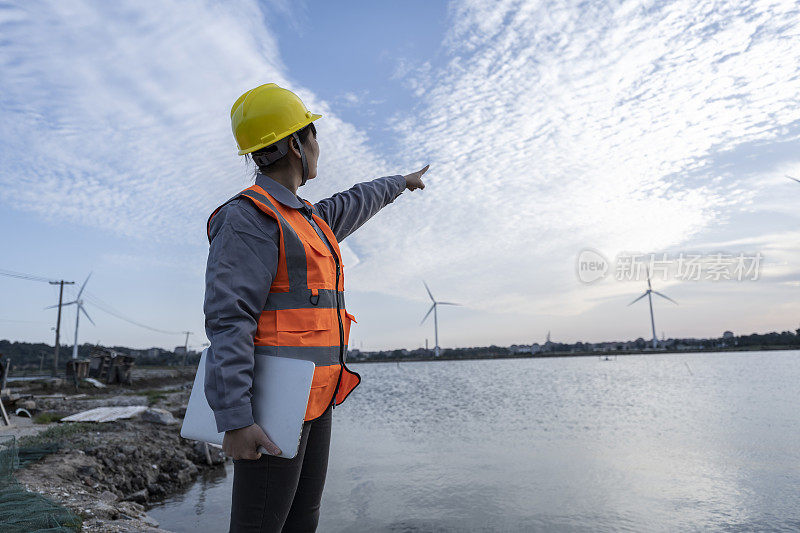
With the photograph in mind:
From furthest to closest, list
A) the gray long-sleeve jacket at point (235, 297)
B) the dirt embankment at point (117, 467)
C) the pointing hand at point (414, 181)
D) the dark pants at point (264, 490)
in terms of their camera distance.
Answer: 1. the dirt embankment at point (117, 467)
2. the pointing hand at point (414, 181)
3. the dark pants at point (264, 490)
4. the gray long-sleeve jacket at point (235, 297)

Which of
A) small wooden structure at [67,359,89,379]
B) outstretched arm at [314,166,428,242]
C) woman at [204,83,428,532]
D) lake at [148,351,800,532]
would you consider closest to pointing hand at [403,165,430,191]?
outstretched arm at [314,166,428,242]

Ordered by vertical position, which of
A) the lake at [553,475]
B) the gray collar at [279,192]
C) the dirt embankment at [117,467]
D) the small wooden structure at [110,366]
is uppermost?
the gray collar at [279,192]

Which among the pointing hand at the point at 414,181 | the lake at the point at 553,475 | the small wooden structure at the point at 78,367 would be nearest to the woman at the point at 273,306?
the pointing hand at the point at 414,181

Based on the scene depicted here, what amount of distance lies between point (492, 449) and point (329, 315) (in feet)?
36.2

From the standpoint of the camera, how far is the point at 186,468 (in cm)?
767

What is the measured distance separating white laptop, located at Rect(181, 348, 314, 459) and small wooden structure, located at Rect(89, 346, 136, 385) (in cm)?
2727

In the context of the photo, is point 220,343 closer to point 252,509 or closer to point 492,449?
point 252,509

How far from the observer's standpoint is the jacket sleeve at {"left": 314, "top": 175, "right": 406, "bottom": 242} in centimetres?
206

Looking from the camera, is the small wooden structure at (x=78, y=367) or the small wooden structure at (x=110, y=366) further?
the small wooden structure at (x=110, y=366)

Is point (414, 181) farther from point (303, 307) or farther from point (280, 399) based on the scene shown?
point (280, 399)

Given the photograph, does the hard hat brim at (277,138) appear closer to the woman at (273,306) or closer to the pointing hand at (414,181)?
the woman at (273,306)

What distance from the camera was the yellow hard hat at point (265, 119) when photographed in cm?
172

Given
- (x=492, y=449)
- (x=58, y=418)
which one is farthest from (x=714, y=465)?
(x=58, y=418)

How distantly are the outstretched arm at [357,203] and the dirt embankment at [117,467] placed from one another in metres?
3.37
